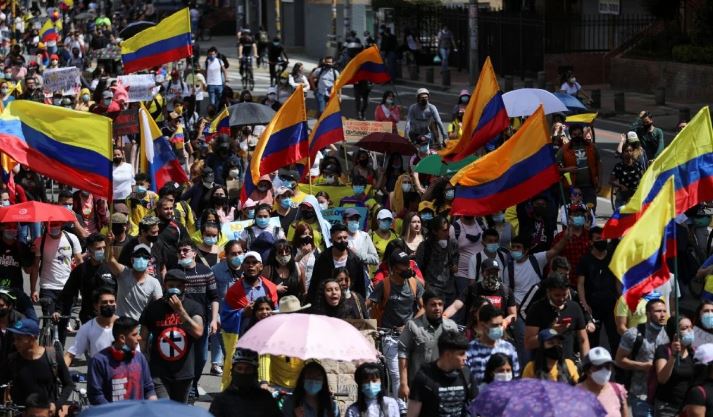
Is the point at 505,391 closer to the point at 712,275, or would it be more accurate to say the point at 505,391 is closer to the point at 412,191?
the point at 712,275

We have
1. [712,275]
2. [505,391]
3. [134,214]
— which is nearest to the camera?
[505,391]

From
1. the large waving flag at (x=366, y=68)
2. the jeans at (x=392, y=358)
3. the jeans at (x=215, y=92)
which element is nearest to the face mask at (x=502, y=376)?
the jeans at (x=392, y=358)

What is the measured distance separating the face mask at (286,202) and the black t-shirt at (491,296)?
12.2 feet

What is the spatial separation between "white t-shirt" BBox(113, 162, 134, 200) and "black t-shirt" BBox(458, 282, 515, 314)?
661 cm

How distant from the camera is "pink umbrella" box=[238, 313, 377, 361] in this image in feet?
32.6

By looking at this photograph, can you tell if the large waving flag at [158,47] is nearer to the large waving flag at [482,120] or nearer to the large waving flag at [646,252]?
the large waving flag at [482,120]

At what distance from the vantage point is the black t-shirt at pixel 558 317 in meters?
Result: 11.8

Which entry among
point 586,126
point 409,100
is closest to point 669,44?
point 409,100

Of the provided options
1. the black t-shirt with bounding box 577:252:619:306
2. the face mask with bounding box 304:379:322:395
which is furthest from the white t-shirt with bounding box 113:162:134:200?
the face mask with bounding box 304:379:322:395

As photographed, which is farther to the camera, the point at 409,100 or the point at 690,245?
the point at 409,100

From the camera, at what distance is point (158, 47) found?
2322 cm

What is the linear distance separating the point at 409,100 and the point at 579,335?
84.0 ft

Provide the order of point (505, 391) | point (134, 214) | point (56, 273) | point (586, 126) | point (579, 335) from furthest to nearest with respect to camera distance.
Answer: point (586, 126)
point (134, 214)
point (56, 273)
point (579, 335)
point (505, 391)

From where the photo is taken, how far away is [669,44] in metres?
36.4
